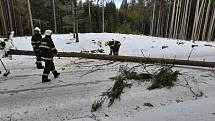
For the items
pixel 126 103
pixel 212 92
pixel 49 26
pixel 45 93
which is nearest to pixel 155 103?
pixel 126 103

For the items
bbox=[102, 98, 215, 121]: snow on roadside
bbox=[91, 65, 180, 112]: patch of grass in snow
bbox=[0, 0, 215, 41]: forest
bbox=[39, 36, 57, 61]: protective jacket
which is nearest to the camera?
bbox=[102, 98, 215, 121]: snow on roadside

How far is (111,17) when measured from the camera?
54406 mm

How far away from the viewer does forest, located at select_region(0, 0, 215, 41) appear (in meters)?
28.2

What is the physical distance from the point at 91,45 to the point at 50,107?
1411 centimetres

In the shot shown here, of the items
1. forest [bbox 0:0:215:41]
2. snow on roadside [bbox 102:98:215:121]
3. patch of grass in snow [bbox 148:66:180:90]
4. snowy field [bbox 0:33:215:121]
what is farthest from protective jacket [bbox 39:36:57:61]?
forest [bbox 0:0:215:41]

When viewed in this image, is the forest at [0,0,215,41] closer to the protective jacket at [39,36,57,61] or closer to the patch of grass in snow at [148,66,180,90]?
the protective jacket at [39,36,57,61]

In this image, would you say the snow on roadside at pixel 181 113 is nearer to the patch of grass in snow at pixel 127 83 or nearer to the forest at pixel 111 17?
the patch of grass in snow at pixel 127 83

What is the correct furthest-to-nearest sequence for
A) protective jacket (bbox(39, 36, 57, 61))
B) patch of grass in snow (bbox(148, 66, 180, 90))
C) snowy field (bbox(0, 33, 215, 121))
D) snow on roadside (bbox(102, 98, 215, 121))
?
protective jacket (bbox(39, 36, 57, 61)), patch of grass in snow (bbox(148, 66, 180, 90)), snowy field (bbox(0, 33, 215, 121)), snow on roadside (bbox(102, 98, 215, 121))

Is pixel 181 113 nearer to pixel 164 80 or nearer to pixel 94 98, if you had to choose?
pixel 164 80

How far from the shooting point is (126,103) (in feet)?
19.2

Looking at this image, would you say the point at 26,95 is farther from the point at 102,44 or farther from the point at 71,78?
the point at 102,44

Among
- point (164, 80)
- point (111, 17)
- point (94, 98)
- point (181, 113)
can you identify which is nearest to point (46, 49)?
point (94, 98)

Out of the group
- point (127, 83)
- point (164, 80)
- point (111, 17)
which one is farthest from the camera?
point (111, 17)

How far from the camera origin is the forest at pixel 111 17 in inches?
1109
